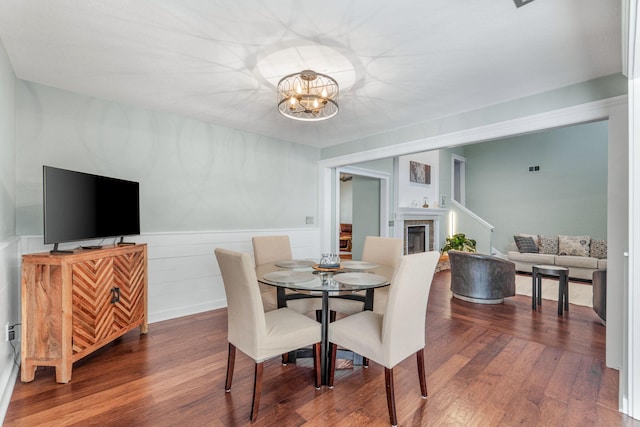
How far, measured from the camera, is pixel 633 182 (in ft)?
5.79

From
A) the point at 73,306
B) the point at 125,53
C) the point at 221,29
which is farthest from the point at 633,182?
the point at 73,306

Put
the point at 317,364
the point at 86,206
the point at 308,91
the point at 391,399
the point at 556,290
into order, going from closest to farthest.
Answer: the point at 391,399 → the point at 317,364 → the point at 308,91 → the point at 86,206 → the point at 556,290

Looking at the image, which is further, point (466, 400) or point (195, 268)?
point (195, 268)

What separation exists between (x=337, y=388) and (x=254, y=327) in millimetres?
788

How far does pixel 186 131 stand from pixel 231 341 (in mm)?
2618

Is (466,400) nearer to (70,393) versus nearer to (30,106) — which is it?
(70,393)

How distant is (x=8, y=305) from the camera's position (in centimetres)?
216

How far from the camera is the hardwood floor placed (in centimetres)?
177

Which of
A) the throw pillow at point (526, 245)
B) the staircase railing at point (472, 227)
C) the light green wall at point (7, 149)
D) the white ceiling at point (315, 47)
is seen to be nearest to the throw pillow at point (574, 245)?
the throw pillow at point (526, 245)

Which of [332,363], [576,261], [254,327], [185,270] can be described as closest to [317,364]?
[332,363]

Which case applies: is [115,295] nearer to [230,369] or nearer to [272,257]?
[230,369]

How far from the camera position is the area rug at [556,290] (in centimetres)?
421

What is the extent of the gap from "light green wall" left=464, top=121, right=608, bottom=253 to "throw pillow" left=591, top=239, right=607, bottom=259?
586 millimetres

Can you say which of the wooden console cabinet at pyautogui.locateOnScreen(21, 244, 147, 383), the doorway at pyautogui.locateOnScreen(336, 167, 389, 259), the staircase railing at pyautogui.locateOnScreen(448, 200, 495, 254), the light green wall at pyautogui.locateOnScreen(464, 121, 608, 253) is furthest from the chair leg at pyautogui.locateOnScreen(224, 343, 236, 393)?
the light green wall at pyautogui.locateOnScreen(464, 121, 608, 253)
